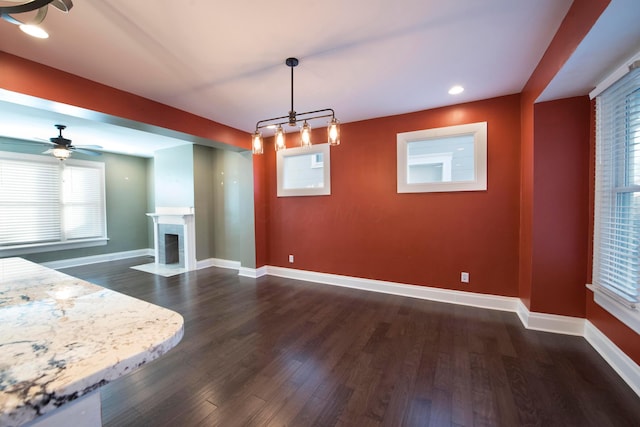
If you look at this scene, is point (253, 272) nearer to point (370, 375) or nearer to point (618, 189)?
point (370, 375)

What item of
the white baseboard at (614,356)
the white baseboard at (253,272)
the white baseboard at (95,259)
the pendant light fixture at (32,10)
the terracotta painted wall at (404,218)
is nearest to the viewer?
the pendant light fixture at (32,10)

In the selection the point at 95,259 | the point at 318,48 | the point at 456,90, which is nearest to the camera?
the point at 318,48

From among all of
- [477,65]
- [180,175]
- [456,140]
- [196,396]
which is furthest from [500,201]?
[180,175]

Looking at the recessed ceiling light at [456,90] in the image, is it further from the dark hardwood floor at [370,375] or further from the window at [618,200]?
the dark hardwood floor at [370,375]

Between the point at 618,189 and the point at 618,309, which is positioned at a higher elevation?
the point at 618,189

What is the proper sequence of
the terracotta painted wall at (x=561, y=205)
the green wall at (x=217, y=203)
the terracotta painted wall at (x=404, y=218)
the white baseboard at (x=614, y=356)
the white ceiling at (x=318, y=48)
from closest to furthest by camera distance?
the white ceiling at (x=318, y=48) → the white baseboard at (x=614, y=356) → the terracotta painted wall at (x=561, y=205) → the terracotta painted wall at (x=404, y=218) → the green wall at (x=217, y=203)

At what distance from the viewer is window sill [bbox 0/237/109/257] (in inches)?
180

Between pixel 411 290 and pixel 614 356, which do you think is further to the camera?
pixel 411 290

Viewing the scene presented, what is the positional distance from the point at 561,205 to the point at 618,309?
0.94 m

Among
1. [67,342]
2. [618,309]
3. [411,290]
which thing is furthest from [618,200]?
[67,342]

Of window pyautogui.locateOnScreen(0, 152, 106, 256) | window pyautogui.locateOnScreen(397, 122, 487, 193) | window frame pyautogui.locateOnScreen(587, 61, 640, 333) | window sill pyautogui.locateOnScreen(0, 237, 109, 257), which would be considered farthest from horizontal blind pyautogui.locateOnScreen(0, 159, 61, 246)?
window frame pyautogui.locateOnScreen(587, 61, 640, 333)

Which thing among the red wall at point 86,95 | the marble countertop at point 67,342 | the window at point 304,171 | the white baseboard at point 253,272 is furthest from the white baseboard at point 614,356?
the red wall at point 86,95

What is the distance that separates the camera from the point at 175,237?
5.61 meters

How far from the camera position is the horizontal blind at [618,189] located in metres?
1.86
